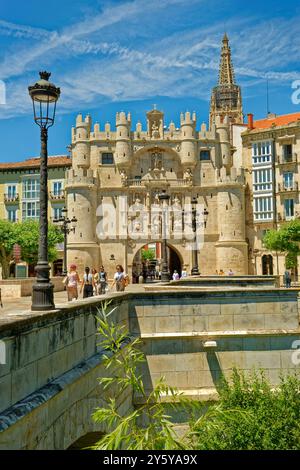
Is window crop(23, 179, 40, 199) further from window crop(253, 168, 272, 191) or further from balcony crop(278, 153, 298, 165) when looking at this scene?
balcony crop(278, 153, 298, 165)

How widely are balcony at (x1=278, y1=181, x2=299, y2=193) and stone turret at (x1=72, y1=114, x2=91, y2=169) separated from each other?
2078 cm

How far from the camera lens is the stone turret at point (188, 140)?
52.6 meters

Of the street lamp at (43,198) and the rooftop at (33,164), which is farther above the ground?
the rooftop at (33,164)

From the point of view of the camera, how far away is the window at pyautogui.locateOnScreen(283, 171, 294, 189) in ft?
Result: 179

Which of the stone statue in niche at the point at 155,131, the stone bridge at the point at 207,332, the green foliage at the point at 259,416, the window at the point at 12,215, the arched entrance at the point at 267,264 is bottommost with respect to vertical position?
the green foliage at the point at 259,416

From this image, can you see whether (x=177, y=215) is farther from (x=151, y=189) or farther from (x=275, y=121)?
(x=275, y=121)

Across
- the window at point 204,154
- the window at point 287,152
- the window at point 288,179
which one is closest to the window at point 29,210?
the window at point 204,154

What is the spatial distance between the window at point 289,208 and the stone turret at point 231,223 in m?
5.29

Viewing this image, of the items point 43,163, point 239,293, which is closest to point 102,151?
point 239,293

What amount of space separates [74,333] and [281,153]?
50.6 metres

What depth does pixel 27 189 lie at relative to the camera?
64.0 metres

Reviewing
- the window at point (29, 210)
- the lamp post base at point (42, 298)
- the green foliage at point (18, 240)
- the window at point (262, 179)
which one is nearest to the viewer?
the lamp post base at point (42, 298)

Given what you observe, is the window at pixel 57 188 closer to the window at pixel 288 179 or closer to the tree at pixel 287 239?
the window at pixel 288 179

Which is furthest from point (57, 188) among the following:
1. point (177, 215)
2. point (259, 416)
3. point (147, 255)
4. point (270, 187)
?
point (259, 416)
